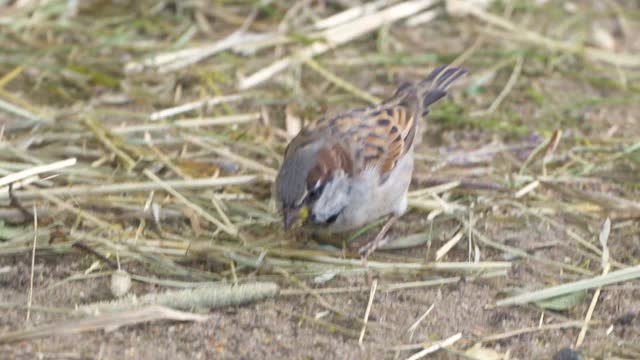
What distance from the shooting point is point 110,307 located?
3316 mm

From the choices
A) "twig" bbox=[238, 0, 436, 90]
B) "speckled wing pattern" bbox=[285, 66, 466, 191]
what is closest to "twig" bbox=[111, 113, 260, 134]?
"twig" bbox=[238, 0, 436, 90]

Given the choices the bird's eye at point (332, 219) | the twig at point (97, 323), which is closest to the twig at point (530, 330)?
the bird's eye at point (332, 219)

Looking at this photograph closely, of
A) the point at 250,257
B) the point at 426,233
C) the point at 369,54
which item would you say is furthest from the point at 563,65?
the point at 250,257

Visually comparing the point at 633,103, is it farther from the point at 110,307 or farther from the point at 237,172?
the point at 110,307

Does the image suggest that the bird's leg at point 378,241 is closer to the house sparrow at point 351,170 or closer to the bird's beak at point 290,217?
the house sparrow at point 351,170

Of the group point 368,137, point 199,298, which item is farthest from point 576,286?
point 199,298

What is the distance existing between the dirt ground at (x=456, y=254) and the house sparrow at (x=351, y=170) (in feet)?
0.60

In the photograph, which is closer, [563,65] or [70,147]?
[70,147]

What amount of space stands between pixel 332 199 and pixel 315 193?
13cm

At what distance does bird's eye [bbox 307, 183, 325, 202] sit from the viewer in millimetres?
3627

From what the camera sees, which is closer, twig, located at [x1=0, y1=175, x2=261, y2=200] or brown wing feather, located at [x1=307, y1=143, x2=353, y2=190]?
brown wing feather, located at [x1=307, y1=143, x2=353, y2=190]

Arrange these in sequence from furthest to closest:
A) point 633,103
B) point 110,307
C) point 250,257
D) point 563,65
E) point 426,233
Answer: point 563,65 → point 633,103 → point 426,233 → point 250,257 → point 110,307

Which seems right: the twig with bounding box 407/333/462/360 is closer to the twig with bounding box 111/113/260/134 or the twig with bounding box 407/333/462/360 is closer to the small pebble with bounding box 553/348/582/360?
the small pebble with bounding box 553/348/582/360

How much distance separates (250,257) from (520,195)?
123 cm
